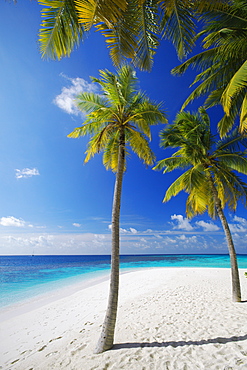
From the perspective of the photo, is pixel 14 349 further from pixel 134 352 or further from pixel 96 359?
pixel 134 352

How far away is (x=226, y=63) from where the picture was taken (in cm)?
646

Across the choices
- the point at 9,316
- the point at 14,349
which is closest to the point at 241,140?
the point at 14,349

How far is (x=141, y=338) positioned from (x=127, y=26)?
6.78 m

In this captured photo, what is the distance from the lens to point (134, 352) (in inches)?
162

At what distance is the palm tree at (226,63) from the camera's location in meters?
4.55

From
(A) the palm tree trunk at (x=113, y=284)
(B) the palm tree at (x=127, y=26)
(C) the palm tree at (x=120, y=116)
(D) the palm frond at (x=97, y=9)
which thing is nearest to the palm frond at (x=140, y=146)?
(C) the palm tree at (x=120, y=116)

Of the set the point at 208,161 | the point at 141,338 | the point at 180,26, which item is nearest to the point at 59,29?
the point at 180,26

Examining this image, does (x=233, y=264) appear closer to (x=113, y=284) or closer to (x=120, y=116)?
(x=113, y=284)

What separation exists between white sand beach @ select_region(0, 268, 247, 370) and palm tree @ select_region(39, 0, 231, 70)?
19.5 ft

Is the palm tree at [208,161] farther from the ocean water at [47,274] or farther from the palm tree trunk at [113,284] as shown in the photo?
the ocean water at [47,274]

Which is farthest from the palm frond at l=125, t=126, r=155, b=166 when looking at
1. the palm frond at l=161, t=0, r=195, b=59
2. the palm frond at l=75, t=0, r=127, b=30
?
the palm frond at l=75, t=0, r=127, b=30

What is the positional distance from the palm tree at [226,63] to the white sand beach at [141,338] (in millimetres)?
4902

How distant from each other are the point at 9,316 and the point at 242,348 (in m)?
9.82

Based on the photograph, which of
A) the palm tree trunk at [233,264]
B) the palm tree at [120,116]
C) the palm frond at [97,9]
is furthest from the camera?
the palm tree trunk at [233,264]
